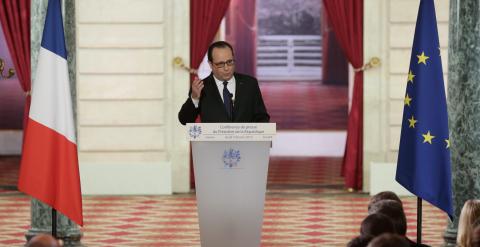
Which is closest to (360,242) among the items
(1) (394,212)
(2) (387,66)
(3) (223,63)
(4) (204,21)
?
(1) (394,212)

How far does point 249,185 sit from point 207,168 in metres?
0.28

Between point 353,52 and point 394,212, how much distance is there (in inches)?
252

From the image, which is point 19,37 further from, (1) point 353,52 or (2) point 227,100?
(2) point 227,100

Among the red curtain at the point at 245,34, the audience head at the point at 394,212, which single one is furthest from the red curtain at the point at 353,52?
the red curtain at the point at 245,34

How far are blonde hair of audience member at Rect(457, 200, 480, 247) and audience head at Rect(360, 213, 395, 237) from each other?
334 millimetres

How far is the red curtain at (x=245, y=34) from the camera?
27.4 m

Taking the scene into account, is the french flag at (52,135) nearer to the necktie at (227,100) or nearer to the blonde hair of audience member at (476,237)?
the necktie at (227,100)

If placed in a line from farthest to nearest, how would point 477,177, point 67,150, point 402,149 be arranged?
1. point 477,177
2. point 402,149
3. point 67,150

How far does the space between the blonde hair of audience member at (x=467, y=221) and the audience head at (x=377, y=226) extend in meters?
0.33

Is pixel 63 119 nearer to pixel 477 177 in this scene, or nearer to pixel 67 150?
pixel 67 150

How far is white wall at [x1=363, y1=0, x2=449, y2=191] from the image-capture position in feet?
40.3

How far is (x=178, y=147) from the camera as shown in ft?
41.0

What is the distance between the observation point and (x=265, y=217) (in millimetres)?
10852

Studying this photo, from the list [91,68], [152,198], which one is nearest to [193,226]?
[152,198]
